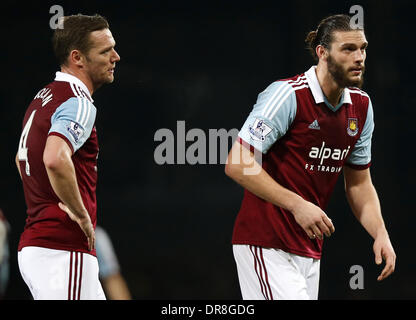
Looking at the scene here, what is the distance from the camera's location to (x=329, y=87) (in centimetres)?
357

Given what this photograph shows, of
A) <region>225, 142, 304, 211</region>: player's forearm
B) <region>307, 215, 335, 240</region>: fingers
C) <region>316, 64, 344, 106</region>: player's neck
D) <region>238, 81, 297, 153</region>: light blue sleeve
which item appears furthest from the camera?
<region>316, 64, 344, 106</region>: player's neck

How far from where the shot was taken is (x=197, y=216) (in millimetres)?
7031

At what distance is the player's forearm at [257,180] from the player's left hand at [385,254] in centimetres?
59

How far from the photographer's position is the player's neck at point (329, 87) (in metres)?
3.57

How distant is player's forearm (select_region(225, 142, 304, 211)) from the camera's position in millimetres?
3246

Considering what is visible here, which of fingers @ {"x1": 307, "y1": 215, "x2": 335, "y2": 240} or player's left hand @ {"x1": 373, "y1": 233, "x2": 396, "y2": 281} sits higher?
fingers @ {"x1": 307, "y1": 215, "x2": 335, "y2": 240}

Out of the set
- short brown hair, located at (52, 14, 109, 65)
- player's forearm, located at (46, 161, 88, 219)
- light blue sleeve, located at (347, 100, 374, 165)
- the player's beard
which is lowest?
player's forearm, located at (46, 161, 88, 219)

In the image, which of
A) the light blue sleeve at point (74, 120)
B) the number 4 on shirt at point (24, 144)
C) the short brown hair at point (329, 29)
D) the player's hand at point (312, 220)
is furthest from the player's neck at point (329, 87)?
the number 4 on shirt at point (24, 144)

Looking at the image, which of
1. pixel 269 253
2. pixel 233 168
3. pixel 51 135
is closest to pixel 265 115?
pixel 233 168

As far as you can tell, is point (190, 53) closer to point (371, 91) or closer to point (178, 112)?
point (178, 112)

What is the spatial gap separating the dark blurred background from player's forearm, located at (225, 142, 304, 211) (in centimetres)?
348

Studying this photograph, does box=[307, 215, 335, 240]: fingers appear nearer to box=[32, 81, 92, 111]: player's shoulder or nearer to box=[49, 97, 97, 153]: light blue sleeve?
box=[49, 97, 97, 153]: light blue sleeve

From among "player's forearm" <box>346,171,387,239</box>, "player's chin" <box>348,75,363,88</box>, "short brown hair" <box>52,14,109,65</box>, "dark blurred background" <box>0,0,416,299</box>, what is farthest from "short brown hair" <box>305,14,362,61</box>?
"dark blurred background" <box>0,0,416,299</box>

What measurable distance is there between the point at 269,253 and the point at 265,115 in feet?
2.12
